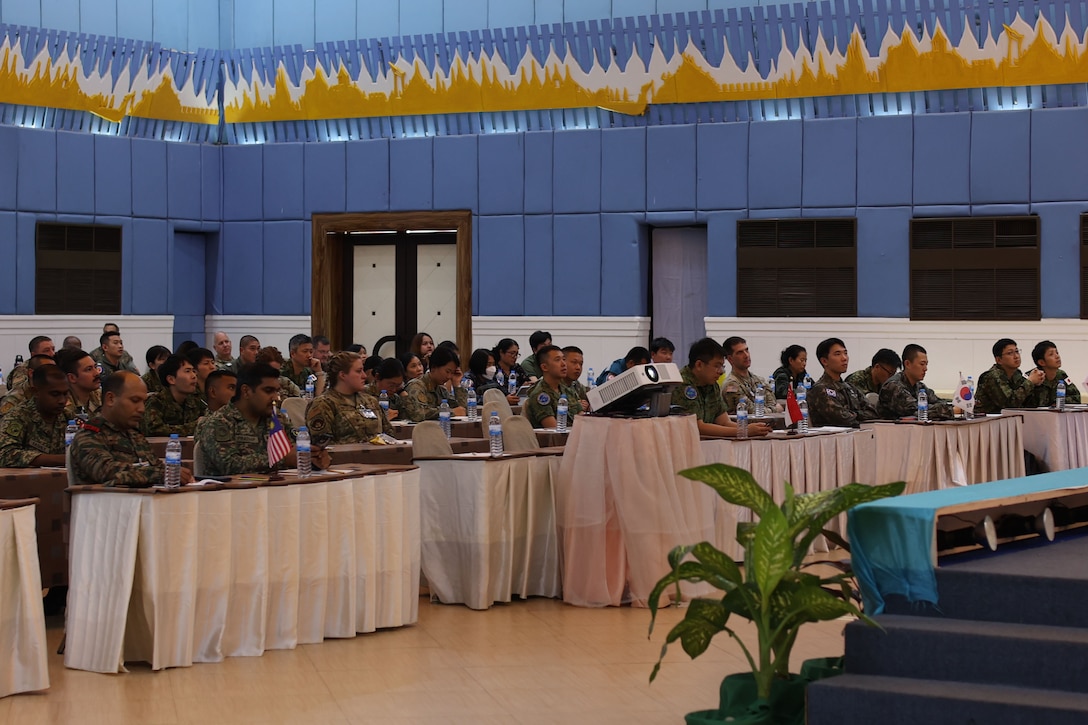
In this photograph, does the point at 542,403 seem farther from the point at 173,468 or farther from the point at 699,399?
the point at 173,468

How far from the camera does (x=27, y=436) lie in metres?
8.02

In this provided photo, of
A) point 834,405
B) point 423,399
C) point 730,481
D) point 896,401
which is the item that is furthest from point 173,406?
point 730,481

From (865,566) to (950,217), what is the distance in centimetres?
1157

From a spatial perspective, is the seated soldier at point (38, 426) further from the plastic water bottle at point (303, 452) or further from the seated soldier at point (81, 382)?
the plastic water bottle at point (303, 452)

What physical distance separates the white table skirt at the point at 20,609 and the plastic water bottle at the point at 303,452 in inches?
59.3

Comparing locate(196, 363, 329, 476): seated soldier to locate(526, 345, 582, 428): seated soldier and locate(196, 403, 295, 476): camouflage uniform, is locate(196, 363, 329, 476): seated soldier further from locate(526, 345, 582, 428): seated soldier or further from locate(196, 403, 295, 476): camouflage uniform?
locate(526, 345, 582, 428): seated soldier

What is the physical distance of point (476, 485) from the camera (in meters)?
7.97

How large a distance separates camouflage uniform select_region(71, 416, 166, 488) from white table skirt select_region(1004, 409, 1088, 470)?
7.95 metres

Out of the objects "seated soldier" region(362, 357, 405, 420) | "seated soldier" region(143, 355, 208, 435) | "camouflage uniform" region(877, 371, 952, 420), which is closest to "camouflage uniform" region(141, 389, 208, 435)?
"seated soldier" region(143, 355, 208, 435)

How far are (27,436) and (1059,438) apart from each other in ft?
27.3

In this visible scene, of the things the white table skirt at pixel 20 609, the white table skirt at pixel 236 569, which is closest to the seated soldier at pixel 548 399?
the white table skirt at pixel 236 569

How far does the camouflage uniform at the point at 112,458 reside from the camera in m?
6.64

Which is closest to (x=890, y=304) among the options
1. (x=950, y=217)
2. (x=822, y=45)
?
(x=950, y=217)

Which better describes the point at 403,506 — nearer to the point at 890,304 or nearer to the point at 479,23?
the point at 890,304
